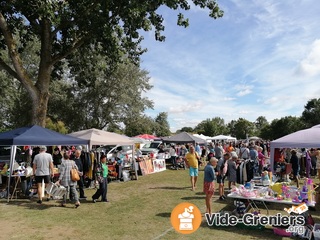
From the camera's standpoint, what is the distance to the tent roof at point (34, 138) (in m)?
9.32

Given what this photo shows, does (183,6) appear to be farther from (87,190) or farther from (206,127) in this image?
(206,127)

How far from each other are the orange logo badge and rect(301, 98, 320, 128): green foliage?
219ft

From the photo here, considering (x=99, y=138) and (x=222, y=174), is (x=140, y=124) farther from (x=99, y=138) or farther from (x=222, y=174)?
(x=222, y=174)

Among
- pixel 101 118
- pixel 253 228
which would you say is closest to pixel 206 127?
pixel 101 118

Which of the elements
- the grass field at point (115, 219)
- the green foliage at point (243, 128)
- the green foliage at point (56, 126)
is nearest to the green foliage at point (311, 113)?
the green foliage at point (243, 128)

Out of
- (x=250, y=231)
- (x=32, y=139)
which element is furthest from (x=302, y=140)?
(x=32, y=139)

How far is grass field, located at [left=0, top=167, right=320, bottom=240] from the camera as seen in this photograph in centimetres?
598

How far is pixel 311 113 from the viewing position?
6750cm

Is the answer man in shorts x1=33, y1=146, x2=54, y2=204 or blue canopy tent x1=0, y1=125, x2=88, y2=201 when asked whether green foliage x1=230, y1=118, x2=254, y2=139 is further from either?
man in shorts x1=33, y1=146, x2=54, y2=204

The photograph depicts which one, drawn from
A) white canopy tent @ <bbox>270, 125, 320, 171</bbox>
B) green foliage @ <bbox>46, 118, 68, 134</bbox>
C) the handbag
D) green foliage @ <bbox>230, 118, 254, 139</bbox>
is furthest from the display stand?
green foliage @ <bbox>230, 118, 254, 139</bbox>

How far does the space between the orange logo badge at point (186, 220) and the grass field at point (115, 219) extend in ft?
0.40

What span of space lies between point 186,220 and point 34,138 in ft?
19.7

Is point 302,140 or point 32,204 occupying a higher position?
point 302,140

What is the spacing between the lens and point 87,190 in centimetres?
1122
